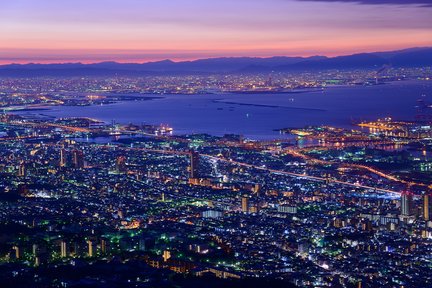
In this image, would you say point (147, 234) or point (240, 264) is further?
point (147, 234)

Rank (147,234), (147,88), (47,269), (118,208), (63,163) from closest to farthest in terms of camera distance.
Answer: (47,269), (147,234), (118,208), (63,163), (147,88)

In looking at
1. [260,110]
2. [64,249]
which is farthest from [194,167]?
[260,110]

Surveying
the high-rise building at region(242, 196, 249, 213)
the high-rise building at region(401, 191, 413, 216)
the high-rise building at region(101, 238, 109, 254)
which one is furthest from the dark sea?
the high-rise building at region(101, 238, 109, 254)

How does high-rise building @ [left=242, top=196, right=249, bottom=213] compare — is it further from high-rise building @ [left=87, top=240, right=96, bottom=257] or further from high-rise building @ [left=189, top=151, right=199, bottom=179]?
high-rise building @ [left=189, top=151, right=199, bottom=179]

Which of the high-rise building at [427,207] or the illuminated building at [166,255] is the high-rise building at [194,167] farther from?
the illuminated building at [166,255]

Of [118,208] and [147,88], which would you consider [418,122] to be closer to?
[118,208]

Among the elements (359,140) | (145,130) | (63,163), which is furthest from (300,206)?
(145,130)

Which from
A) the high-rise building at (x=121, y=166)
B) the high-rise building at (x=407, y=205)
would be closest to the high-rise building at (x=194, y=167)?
the high-rise building at (x=121, y=166)

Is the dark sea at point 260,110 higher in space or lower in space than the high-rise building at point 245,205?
lower
